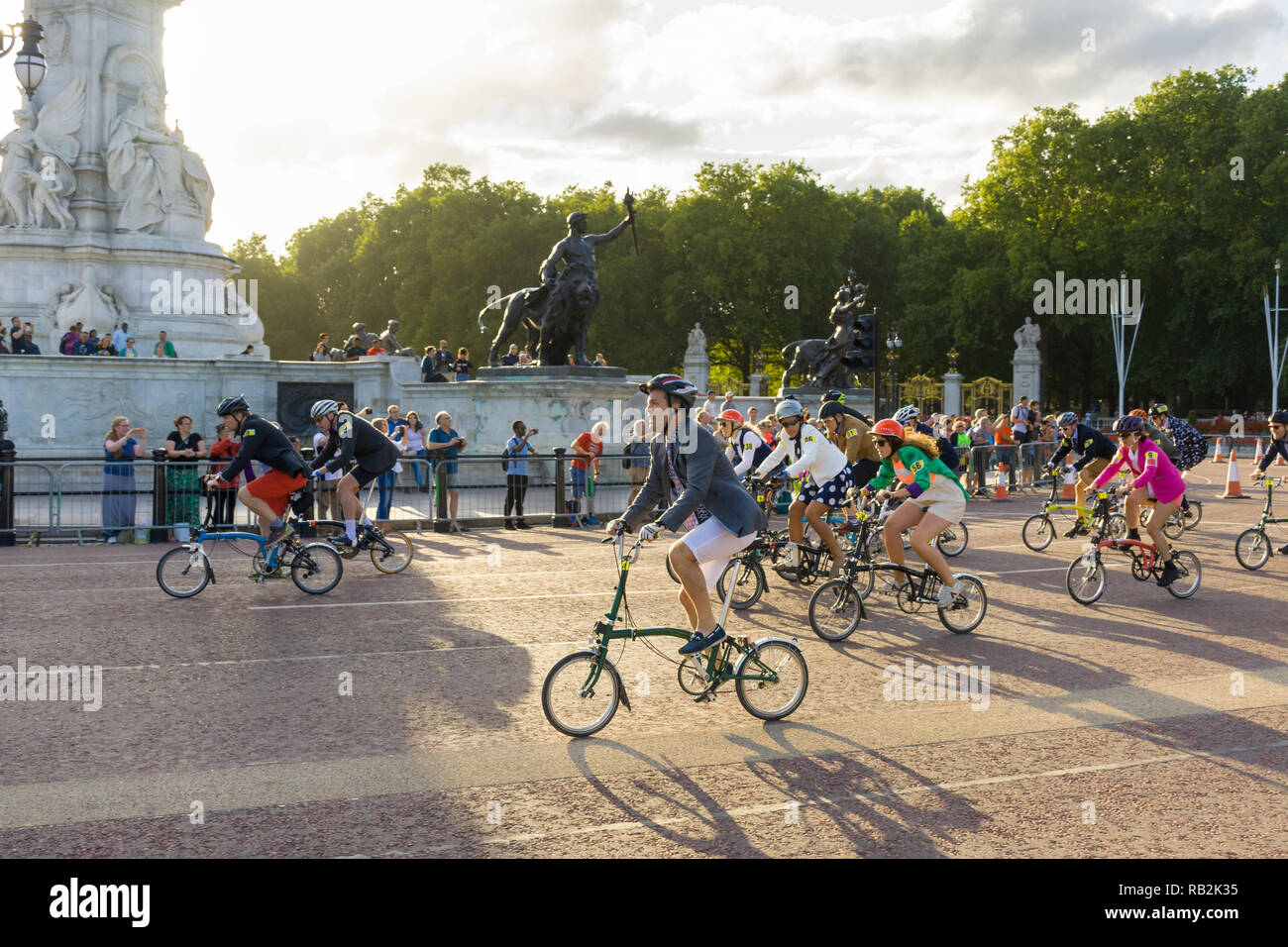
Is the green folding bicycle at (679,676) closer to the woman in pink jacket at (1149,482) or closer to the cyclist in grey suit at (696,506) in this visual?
the cyclist in grey suit at (696,506)

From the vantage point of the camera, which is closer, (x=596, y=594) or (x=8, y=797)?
(x=8, y=797)

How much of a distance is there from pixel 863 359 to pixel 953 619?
9762mm

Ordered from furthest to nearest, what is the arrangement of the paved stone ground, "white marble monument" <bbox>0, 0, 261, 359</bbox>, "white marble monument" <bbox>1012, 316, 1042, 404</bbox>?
1. "white marble monument" <bbox>1012, 316, 1042, 404</bbox>
2. "white marble monument" <bbox>0, 0, 261, 359</bbox>
3. the paved stone ground

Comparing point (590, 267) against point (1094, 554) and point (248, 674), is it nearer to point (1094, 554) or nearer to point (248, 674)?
point (1094, 554)

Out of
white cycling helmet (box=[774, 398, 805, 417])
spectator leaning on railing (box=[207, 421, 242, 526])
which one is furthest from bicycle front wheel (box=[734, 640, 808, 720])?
spectator leaning on railing (box=[207, 421, 242, 526])

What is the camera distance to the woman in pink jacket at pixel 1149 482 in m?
11.9

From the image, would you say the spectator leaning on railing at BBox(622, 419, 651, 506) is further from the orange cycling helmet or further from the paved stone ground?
the orange cycling helmet

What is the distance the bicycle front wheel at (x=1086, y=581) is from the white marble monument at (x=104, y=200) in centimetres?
2428

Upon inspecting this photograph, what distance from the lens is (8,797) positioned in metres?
5.76

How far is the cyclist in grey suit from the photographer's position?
7105mm

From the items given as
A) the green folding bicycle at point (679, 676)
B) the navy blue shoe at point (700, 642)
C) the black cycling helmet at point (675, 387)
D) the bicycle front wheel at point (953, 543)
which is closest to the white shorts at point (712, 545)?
the green folding bicycle at point (679, 676)

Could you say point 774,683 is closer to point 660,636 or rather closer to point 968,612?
point 660,636

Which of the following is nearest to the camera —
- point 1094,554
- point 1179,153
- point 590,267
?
point 1094,554

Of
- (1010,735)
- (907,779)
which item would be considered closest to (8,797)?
(907,779)
